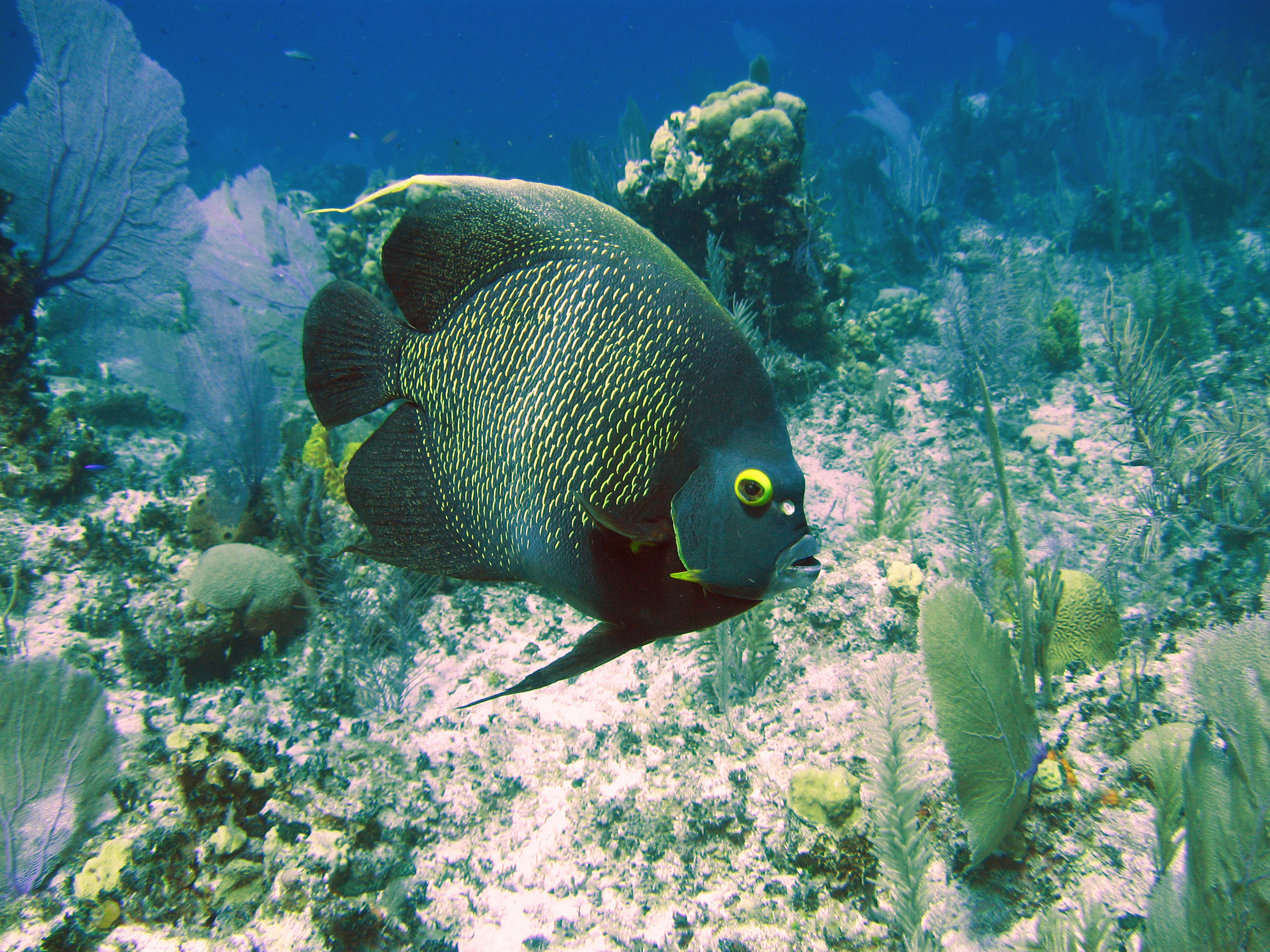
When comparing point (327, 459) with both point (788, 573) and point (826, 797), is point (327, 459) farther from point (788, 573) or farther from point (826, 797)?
point (788, 573)

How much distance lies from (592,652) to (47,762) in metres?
3.09

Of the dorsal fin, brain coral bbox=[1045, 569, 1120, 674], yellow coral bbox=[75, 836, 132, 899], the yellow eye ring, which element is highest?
the dorsal fin

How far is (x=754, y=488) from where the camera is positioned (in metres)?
0.93

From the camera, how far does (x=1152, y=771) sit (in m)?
2.32

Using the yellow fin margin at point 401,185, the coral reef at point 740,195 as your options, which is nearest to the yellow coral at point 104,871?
the yellow fin margin at point 401,185

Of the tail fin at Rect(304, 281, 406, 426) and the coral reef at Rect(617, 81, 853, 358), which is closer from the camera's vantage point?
the tail fin at Rect(304, 281, 406, 426)

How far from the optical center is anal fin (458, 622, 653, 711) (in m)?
0.93

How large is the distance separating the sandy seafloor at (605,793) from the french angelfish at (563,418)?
200cm

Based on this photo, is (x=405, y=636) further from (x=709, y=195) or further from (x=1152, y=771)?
(x=709, y=195)

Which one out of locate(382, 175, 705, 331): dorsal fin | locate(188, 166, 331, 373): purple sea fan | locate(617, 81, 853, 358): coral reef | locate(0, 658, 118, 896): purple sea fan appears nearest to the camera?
locate(382, 175, 705, 331): dorsal fin

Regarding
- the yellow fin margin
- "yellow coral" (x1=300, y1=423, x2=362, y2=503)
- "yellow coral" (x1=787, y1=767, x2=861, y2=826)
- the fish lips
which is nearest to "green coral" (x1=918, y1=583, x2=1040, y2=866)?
"yellow coral" (x1=787, y1=767, x2=861, y2=826)

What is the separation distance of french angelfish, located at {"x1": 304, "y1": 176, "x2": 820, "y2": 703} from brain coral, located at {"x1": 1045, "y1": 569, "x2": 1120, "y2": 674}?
2993 millimetres

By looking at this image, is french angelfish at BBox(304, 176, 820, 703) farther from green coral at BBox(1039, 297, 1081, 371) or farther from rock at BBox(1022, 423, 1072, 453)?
green coral at BBox(1039, 297, 1081, 371)

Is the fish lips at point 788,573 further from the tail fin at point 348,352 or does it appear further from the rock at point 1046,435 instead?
the rock at point 1046,435
